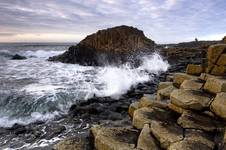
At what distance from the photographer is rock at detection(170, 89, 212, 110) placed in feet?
19.4

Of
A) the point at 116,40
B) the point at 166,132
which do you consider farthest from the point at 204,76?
the point at 116,40

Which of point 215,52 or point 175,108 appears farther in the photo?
point 215,52

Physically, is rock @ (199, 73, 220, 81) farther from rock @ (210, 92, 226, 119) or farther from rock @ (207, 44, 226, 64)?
rock @ (210, 92, 226, 119)

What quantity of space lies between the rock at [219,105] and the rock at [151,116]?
32.7 inches

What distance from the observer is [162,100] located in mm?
7285

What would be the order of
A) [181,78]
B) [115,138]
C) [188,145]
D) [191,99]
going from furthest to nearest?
[181,78] → [191,99] → [115,138] → [188,145]

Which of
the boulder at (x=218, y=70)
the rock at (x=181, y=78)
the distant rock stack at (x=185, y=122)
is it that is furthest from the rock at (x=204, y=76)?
the rock at (x=181, y=78)

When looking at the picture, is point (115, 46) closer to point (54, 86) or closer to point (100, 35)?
point (100, 35)

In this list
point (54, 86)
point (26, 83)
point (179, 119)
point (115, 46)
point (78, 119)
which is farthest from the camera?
point (115, 46)

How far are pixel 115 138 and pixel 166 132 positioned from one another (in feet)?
3.00

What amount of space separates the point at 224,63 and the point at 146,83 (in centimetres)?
874

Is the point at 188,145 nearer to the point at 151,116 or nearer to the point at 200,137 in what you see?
the point at 200,137

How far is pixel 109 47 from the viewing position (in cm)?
2644

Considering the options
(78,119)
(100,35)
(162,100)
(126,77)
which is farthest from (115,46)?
(162,100)
